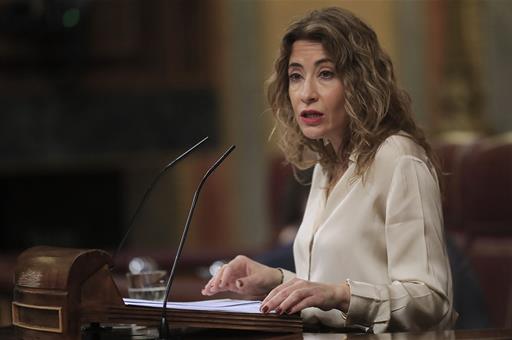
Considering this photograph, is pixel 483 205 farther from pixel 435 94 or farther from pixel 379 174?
pixel 435 94

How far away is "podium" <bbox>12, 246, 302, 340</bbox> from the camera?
1.69 m

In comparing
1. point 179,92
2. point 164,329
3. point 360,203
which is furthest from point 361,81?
point 179,92

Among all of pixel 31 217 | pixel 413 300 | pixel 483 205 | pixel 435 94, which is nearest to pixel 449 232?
pixel 483 205

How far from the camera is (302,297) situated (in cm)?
175

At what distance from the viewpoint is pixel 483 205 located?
4.06m

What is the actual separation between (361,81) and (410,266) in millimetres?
341

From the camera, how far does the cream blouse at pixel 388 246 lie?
Result: 1838 mm

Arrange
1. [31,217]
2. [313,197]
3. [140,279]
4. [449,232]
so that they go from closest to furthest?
[313,197] < [140,279] < [449,232] < [31,217]

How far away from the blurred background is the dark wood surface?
188 inches

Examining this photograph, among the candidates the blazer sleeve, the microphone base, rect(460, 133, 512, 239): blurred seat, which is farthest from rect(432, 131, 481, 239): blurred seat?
the microphone base

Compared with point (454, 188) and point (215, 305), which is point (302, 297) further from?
point (454, 188)

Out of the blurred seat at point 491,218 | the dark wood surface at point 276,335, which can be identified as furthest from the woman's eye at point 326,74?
the blurred seat at point 491,218

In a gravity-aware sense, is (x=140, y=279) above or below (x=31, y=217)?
above

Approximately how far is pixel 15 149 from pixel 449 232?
3622 millimetres
